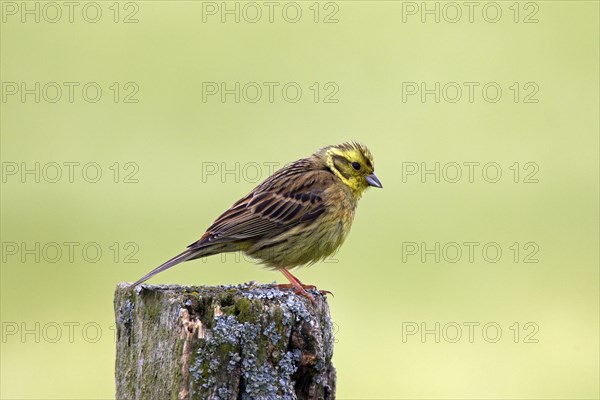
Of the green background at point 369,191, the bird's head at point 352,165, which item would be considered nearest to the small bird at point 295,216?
the bird's head at point 352,165

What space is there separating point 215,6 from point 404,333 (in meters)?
12.4

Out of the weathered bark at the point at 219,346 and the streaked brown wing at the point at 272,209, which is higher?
the streaked brown wing at the point at 272,209

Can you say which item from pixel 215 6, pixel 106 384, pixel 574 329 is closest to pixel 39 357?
pixel 106 384

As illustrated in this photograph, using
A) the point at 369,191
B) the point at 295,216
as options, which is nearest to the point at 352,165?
the point at 295,216

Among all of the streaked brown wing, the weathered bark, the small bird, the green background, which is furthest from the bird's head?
the weathered bark

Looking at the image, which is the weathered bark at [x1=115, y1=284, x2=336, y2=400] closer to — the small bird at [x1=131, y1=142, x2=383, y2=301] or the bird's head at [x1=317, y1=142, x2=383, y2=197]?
the small bird at [x1=131, y1=142, x2=383, y2=301]

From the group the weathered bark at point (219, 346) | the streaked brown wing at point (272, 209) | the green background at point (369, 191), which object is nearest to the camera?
the weathered bark at point (219, 346)

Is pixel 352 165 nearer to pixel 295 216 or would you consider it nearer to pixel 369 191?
pixel 295 216

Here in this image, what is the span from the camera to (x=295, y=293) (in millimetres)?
5773

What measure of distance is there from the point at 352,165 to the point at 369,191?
131 inches

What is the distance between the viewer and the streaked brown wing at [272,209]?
7770 millimetres

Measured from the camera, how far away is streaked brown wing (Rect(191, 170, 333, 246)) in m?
7.77

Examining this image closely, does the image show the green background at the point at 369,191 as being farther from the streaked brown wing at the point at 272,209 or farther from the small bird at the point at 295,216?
the streaked brown wing at the point at 272,209

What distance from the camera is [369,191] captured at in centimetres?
1220
